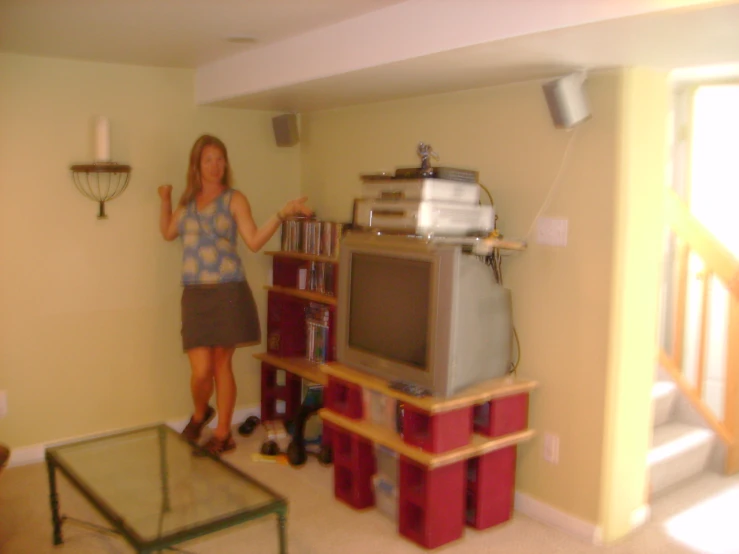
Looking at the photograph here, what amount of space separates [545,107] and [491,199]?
0.44 meters

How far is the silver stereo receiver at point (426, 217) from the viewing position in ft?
8.14

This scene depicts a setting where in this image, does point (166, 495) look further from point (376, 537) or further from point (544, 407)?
point (544, 407)

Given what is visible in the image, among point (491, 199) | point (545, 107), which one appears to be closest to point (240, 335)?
point (491, 199)

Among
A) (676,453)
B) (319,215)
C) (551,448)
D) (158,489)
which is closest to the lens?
(158,489)

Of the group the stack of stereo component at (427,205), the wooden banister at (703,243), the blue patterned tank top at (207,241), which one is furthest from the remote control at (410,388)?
the wooden banister at (703,243)

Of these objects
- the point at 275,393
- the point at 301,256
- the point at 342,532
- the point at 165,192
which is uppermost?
the point at 165,192

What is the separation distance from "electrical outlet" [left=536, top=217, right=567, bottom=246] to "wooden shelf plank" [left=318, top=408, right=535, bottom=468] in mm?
781

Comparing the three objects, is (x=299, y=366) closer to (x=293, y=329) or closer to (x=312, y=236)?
(x=293, y=329)

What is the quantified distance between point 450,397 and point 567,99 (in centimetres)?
116

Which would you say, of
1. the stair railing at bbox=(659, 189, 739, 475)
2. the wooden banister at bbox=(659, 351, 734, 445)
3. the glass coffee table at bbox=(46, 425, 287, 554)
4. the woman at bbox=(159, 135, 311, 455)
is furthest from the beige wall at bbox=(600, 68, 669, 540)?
the woman at bbox=(159, 135, 311, 455)

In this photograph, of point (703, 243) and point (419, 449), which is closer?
point (419, 449)

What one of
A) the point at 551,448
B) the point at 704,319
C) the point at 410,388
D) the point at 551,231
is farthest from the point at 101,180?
the point at 704,319

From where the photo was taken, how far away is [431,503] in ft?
8.20

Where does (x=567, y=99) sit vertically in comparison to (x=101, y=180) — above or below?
above
